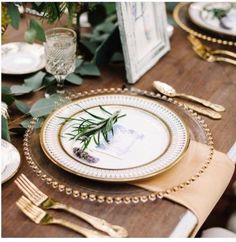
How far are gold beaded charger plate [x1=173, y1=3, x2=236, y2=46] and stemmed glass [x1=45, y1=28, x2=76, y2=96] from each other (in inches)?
16.7

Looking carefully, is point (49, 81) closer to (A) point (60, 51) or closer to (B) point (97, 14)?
(A) point (60, 51)

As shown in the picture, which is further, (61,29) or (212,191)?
(61,29)

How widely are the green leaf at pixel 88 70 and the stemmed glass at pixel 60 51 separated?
0.10 metres

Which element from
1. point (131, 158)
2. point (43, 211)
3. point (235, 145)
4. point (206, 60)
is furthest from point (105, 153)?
point (206, 60)

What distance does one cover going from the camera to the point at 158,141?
93 cm

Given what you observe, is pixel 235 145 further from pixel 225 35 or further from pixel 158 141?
pixel 225 35

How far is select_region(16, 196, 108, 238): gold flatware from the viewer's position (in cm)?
75

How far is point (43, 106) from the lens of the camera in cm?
104

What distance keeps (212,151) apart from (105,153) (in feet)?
0.69

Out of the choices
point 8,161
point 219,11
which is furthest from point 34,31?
point 219,11

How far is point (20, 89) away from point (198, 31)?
56cm

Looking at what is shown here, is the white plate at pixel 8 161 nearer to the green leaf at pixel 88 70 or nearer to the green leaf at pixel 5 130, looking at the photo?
the green leaf at pixel 5 130

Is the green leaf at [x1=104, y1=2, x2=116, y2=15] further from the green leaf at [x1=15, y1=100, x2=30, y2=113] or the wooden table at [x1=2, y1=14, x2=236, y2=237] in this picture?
the green leaf at [x1=15, y1=100, x2=30, y2=113]

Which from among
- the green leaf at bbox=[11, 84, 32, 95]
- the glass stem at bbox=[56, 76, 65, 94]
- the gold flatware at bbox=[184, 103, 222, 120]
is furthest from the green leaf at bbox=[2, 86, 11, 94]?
the gold flatware at bbox=[184, 103, 222, 120]
